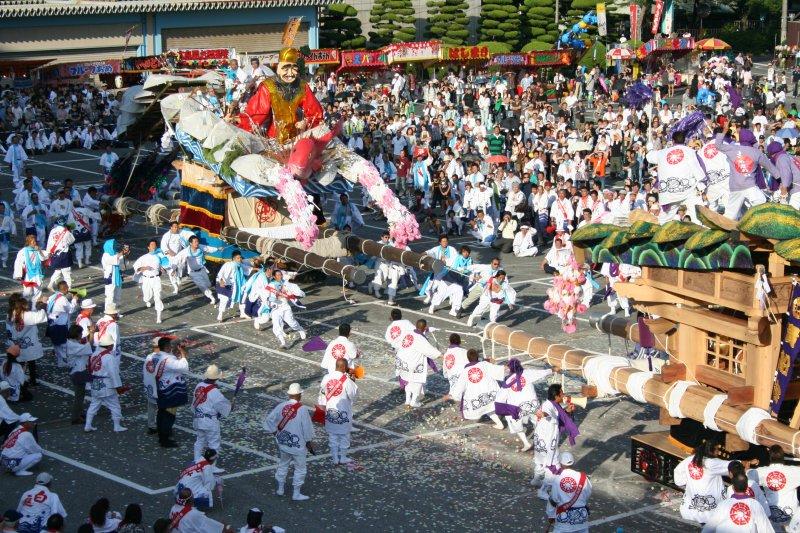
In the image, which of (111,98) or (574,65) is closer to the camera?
(111,98)

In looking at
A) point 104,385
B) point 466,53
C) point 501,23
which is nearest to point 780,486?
point 104,385

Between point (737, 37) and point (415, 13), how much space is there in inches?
553

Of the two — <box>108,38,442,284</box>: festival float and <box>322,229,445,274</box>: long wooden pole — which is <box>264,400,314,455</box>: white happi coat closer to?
<box>108,38,442,284</box>: festival float

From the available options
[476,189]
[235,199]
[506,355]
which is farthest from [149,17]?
[506,355]

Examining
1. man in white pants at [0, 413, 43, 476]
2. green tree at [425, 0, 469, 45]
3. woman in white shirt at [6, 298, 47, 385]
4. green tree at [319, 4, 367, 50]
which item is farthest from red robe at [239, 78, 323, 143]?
green tree at [425, 0, 469, 45]

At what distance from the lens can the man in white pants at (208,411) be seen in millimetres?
16516

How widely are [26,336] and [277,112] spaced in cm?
723

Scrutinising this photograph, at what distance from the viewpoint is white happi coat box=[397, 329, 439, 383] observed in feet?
62.9

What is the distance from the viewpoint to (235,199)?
2586 cm

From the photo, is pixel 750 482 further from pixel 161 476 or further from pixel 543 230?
pixel 543 230

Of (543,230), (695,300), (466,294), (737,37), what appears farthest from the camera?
(737,37)

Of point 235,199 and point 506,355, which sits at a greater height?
point 235,199

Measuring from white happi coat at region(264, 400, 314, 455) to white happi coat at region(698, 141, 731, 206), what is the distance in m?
6.00

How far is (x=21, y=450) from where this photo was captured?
16.6 meters
